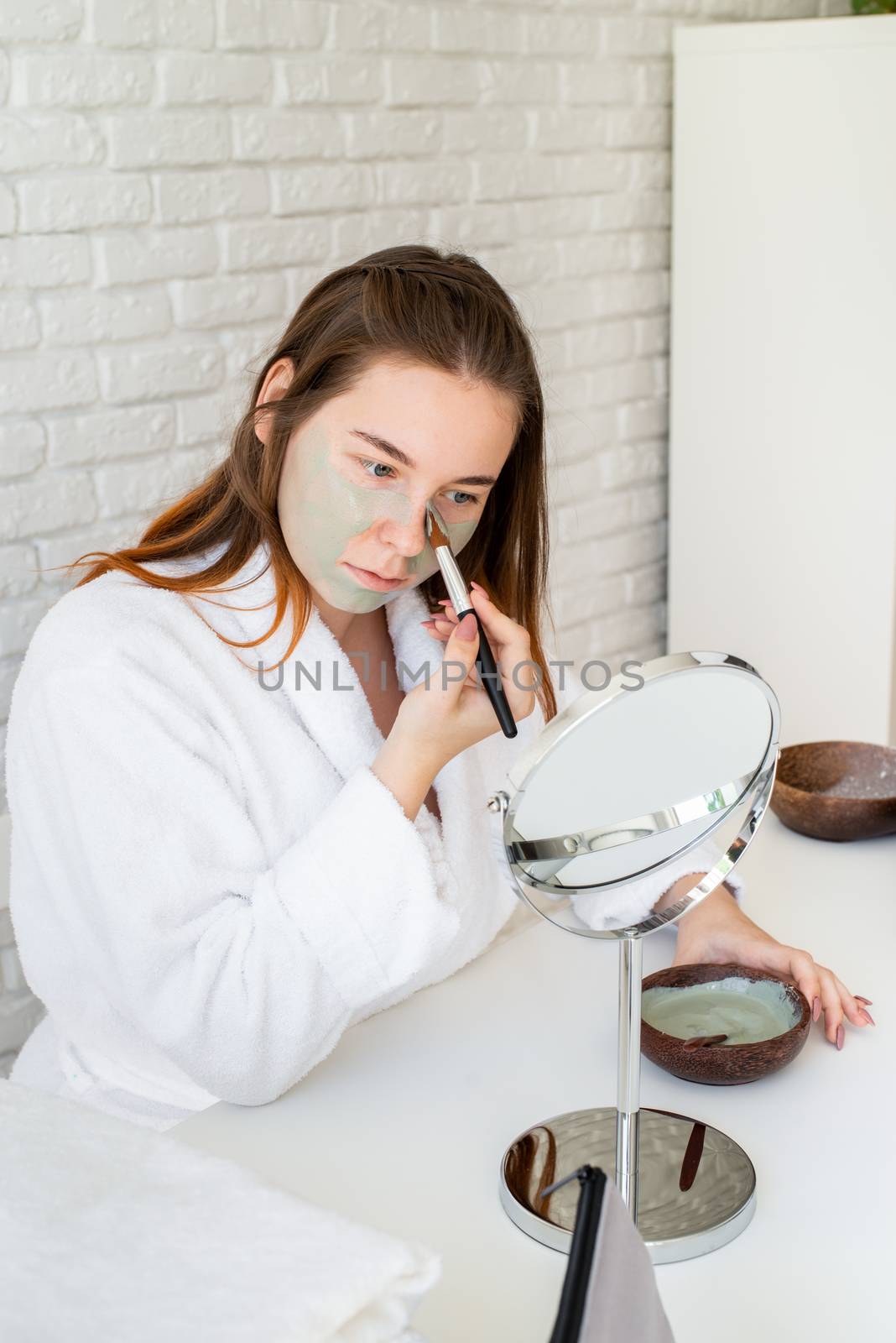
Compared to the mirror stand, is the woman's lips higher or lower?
higher

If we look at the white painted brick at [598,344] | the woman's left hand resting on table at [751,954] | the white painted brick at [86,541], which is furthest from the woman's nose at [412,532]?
the white painted brick at [598,344]

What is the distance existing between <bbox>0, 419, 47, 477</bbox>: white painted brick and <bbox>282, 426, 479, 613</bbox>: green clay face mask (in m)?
0.51

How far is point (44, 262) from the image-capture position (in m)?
1.57

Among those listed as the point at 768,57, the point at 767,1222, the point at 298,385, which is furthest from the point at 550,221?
the point at 767,1222

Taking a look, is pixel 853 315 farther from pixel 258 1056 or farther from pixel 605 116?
pixel 258 1056

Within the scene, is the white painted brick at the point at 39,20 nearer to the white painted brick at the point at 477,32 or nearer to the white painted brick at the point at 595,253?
the white painted brick at the point at 477,32

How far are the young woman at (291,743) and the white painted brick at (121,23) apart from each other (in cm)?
56

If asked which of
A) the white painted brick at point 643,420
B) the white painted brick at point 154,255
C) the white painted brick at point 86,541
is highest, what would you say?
the white painted brick at point 154,255

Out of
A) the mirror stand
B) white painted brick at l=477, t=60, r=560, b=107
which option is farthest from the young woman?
white painted brick at l=477, t=60, r=560, b=107

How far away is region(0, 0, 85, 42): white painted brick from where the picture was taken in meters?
1.49

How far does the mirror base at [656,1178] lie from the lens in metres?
0.79

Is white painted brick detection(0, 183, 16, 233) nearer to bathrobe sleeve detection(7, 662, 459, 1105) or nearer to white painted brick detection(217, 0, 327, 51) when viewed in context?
white painted brick detection(217, 0, 327, 51)

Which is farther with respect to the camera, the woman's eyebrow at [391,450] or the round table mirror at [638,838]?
the woman's eyebrow at [391,450]

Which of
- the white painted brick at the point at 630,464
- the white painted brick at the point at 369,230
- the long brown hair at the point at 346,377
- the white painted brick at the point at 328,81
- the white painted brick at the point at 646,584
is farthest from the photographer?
the white painted brick at the point at 646,584
